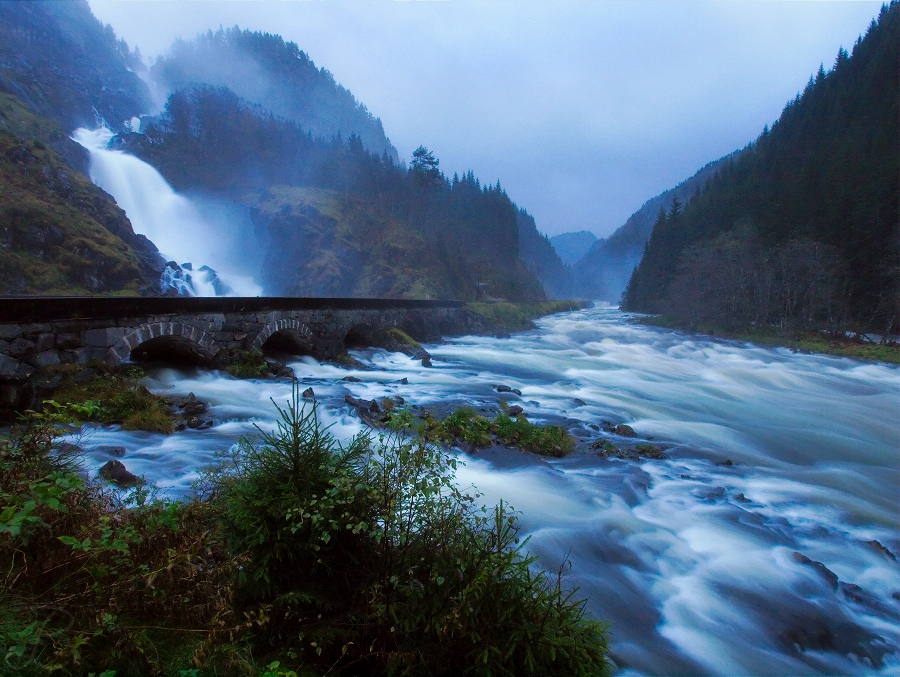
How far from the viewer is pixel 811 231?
138 feet

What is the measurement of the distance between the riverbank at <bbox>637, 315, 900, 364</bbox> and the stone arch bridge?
28.0 metres

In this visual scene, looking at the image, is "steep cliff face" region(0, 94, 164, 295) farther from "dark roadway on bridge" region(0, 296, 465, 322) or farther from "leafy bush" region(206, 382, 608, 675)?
"leafy bush" region(206, 382, 608, 675)

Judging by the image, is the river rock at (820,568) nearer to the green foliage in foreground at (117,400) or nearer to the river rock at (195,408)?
the green foliage in foreground at (117,400)

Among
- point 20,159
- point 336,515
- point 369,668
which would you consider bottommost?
point 369,668

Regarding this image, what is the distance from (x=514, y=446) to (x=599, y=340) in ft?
87.2

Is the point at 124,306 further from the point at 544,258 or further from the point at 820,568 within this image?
the point at 544,258

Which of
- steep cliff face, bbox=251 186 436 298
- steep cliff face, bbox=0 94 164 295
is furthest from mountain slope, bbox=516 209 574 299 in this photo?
steep cliff face, bbox=0 94 164 295

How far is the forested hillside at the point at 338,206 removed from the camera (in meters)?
68.6

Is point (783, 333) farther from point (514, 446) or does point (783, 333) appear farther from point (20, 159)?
point (20, 159)

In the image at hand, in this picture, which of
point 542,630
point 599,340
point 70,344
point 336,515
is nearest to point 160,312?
point 70,344

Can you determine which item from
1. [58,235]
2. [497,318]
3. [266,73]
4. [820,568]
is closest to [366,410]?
[820,568]

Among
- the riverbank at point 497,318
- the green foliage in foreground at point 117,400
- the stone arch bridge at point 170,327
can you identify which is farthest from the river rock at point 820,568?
the riverbank at point 497,318

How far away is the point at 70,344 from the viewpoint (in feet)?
28.7

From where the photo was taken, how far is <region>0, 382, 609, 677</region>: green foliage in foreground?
2.77 meters
